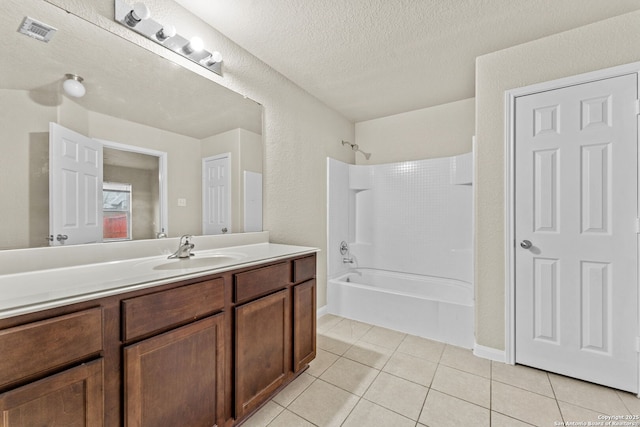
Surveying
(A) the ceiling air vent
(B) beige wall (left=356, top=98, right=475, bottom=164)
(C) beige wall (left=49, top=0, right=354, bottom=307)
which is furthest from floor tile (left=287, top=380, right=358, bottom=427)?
(B) beige wall (left=356, top=98, right=475, bottom=164)

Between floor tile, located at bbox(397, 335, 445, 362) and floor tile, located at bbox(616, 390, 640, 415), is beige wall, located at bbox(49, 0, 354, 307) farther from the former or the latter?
floor tile, located at bbox(616, 390, 640, 415)

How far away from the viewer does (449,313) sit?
7.63ft

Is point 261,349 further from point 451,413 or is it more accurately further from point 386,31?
point 386,31

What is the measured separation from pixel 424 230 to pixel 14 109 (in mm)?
3361

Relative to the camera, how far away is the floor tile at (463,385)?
65.1 inches

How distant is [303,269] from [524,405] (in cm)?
155

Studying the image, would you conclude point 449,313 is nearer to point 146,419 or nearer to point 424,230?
point 424,230

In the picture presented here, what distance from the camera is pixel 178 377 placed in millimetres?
1120

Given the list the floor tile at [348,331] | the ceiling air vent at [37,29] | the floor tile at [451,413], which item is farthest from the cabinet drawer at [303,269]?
the ceiling air vent at [37,29]

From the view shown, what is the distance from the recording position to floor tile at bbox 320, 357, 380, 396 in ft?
5.76

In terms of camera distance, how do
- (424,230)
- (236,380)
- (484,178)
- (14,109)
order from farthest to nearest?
(424,230)
(484,178)
(236,380)
(14,109)

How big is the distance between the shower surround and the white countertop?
1632 mm

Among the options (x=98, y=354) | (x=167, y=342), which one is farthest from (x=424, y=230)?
(x=98, y=354)

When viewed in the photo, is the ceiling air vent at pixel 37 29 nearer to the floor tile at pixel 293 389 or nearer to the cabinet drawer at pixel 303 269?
the cabinet drawer at pixel 303 269
